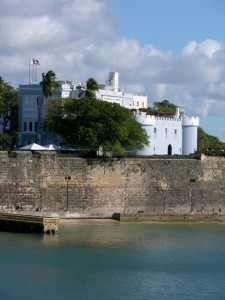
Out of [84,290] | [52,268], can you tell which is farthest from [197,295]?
[52,268]

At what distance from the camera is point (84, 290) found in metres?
32.6

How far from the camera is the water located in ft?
107

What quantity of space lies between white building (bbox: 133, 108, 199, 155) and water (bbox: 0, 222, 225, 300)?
51.9ft

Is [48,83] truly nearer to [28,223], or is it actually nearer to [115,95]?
[115,95]

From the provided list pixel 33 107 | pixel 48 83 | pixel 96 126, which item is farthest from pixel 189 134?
pixel 96 126

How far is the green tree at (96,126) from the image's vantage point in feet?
180

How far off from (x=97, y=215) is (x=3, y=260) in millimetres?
15869

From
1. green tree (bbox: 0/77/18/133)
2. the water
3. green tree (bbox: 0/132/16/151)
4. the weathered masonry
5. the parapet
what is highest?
green tree (bbox: 0/77/18/133)

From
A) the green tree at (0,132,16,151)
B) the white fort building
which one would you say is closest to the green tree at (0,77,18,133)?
the white fort building

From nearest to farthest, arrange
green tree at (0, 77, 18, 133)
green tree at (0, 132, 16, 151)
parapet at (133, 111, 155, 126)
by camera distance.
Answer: parapet at (133, 111, 155, 126)
green tree at (0, 132, 16, 151)
green tree at (0, 77, 18, 133)

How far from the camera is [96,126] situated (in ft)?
181

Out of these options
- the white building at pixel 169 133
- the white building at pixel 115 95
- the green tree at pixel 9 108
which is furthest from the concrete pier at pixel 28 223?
the green tree at pixel 9 108

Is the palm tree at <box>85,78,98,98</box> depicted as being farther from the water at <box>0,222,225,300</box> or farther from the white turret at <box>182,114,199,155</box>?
the water at <box>0,222,225,300</box>

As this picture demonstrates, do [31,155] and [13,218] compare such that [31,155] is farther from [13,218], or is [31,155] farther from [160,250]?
[160,250]
